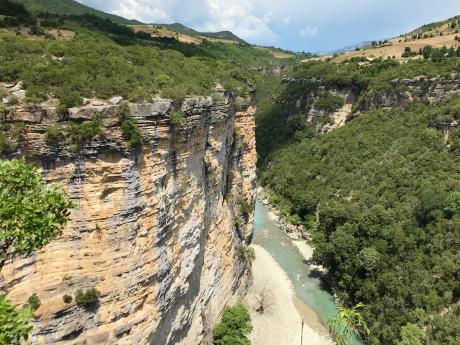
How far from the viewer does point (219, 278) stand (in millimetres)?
27562

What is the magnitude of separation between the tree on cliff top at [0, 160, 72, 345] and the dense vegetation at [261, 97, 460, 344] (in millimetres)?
23338

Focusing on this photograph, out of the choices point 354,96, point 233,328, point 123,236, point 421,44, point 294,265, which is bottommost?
point 294,265

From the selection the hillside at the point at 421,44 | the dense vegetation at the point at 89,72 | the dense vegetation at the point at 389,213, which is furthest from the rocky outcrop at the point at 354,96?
the dense vegetation at the point at 89,72

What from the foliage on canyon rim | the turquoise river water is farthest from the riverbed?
the foliage on canyon rim

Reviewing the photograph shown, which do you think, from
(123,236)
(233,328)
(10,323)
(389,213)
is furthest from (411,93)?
(10,323)

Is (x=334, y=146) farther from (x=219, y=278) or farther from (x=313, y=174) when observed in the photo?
(x=219, y=278)

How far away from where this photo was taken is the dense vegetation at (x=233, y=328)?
26.0 metres

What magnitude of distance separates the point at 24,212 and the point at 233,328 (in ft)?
71.5

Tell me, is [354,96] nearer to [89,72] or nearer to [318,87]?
[318,87]

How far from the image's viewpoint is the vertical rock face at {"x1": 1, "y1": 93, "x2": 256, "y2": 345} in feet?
49.6

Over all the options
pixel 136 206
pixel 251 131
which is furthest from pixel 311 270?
pixel 136 206

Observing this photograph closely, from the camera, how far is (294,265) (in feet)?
134

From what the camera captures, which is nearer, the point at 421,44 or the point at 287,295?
the point at 287,295

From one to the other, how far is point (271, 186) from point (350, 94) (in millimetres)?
20499
